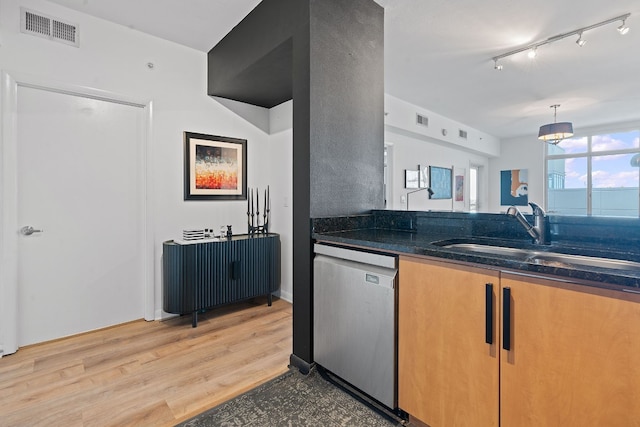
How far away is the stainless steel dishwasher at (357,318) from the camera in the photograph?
5.09ft

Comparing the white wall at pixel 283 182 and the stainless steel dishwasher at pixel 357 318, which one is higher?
the white wall at pixel 283 182

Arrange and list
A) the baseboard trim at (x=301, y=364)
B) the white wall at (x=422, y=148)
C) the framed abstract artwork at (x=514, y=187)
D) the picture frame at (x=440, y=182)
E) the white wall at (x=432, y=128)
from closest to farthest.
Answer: the baseboard trim at (x=301, y=364), the white wall at (x=432, y=128), the white wall at (x=422, y=148), the picture frame at (x=440, y=182), the framed abstract artwork at (x=514, y=187)

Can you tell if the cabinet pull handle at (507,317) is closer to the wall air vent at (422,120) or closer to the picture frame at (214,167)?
the picture frame at (214,167)

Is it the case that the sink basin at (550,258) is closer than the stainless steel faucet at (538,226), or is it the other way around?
the sink basin at (550,258)

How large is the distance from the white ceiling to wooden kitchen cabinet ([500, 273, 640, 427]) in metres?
2.38

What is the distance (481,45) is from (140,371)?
4086 mm

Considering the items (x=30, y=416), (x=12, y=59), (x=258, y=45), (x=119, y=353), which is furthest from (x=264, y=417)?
(x=12, y=59)

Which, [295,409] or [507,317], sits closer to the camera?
[507,317]

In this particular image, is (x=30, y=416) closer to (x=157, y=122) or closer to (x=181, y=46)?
(x=157, y=122)

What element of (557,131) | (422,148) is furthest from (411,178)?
(557,131)

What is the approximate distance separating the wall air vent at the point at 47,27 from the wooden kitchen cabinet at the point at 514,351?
3.05 metres

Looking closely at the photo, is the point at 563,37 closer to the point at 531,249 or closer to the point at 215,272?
the point at 531,249

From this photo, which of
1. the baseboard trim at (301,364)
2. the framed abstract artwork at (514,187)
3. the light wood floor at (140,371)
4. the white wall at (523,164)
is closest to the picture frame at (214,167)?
the light wood floor at (140,371)

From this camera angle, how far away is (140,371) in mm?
2102
